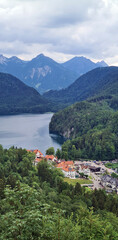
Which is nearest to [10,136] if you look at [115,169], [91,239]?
[115,169]

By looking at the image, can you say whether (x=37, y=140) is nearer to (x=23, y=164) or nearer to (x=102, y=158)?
(x=102, y=158)

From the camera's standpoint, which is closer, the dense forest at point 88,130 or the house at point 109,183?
the house at point 109,183

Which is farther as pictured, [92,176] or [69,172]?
[92,176]

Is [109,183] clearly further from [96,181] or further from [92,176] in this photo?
[92,176]

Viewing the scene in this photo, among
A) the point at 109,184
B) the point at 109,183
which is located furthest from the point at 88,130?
the point at 109,184

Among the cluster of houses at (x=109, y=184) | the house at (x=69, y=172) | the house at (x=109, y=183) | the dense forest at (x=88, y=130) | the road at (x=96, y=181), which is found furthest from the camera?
the dense forest at (x=88, y=130)

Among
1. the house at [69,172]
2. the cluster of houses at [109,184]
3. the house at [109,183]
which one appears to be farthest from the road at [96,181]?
the house at [69,172]

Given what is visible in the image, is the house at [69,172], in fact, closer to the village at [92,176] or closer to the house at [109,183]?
the village at [92,176]

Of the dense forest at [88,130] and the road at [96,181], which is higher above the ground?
the dense forest at [88,130]

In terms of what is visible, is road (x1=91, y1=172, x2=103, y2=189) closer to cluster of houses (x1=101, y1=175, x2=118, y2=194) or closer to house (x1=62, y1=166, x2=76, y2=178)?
cluster of houses (x1=101, y1=175, x2=118, y2=194)
